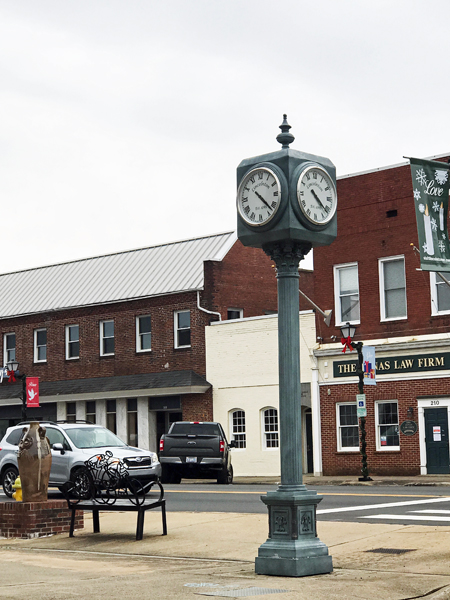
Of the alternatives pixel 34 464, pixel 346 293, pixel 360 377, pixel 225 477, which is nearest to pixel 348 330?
pixel 360 377

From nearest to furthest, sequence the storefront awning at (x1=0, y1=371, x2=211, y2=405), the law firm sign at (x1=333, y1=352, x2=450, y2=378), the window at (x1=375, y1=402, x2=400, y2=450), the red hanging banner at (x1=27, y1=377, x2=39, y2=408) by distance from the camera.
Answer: the law firm sign at (x1=333, y1=352, x2=450, y2=378) → the window at (x1=375, y1=402, x2=400, y2=450) → the storefront awning at (x1=0, y1=371, x2=211, y2=405) → the red hanging banner at (x1=27, y1=377, x2=39, y2=408)

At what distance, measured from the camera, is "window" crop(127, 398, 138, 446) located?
130 ft

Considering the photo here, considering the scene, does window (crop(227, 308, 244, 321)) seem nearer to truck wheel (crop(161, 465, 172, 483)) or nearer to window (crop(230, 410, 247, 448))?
window (crop(230, 410, 247, 448))

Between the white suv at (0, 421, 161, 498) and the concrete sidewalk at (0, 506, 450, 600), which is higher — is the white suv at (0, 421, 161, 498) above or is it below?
above

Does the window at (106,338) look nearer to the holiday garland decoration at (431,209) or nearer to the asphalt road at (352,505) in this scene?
the asphalt road at (352,505)

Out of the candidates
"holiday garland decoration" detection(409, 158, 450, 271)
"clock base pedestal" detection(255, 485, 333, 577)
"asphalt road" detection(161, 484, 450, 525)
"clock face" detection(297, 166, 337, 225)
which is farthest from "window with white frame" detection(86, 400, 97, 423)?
"clock base pedestal" detection(255, 485, 333, 577)

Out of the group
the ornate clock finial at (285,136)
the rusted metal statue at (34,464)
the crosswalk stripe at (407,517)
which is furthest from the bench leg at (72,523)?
the ornate clock finial at (285,136)

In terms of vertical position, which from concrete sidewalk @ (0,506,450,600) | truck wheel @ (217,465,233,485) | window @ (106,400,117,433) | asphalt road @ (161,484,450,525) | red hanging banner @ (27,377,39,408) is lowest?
truck wheel @ (217,465,233,485)

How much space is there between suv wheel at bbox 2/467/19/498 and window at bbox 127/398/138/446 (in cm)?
1631

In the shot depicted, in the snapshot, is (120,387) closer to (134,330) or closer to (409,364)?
(134,330)

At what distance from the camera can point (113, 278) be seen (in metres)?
42.7

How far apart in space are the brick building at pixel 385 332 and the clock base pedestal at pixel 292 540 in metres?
20.9

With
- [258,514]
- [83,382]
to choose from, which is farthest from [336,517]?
→ [83,382]

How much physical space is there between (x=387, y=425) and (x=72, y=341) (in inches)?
669
